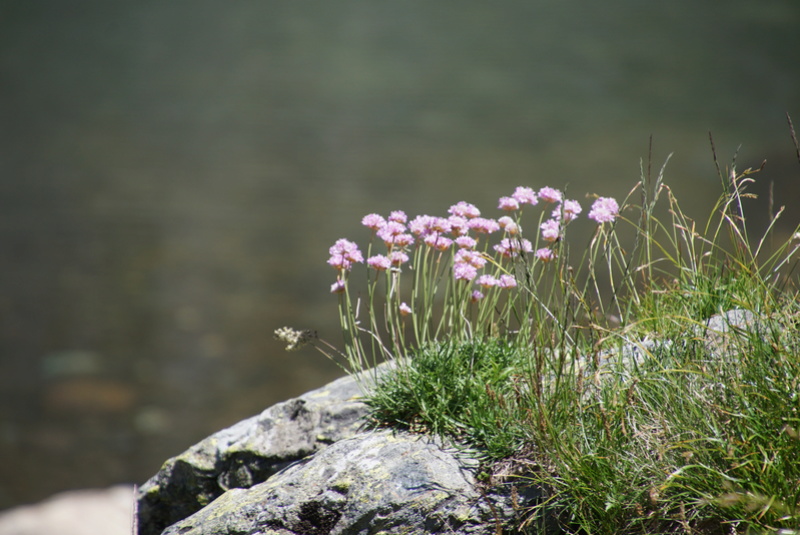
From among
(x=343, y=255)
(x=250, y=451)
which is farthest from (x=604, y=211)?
(x=250, y=451)

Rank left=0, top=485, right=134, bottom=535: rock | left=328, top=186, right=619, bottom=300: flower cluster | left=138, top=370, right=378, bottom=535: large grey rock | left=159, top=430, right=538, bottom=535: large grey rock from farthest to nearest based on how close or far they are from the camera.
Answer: left=0, top=485, right=134, bottom=535: rock, left=138, top=370, right=378, bottom=535: large grey rock, left=328, top=186, right=619, bottom=300: flower cluster, left=159, top=430, right=538, bottom=535: large grey rock

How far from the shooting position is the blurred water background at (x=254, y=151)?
617cm

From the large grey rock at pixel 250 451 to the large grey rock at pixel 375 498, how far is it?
0.20 meters

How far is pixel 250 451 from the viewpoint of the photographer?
220 centimetres

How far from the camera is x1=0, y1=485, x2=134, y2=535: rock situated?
4145 mm

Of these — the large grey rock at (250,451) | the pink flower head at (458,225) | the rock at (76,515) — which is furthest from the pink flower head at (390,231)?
the rock at (76,515)

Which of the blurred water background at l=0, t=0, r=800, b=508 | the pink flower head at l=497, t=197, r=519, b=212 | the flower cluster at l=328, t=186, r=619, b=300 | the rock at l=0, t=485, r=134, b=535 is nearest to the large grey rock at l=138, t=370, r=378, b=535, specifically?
the flower cluster at l=328, t=186, r=619, b=300

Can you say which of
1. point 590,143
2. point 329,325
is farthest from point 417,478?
point 590,143

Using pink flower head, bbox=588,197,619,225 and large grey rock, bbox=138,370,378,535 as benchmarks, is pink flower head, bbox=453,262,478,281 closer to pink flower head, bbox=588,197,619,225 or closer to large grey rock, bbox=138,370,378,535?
pink flower head, bbox=588,197,619,225

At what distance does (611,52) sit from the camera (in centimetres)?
827

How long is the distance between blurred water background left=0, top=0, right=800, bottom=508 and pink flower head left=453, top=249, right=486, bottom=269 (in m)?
4.15

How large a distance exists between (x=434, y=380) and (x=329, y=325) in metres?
4.56

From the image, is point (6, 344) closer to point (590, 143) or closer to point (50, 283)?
point (50, 283)

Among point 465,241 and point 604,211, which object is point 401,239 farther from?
point 604,211
